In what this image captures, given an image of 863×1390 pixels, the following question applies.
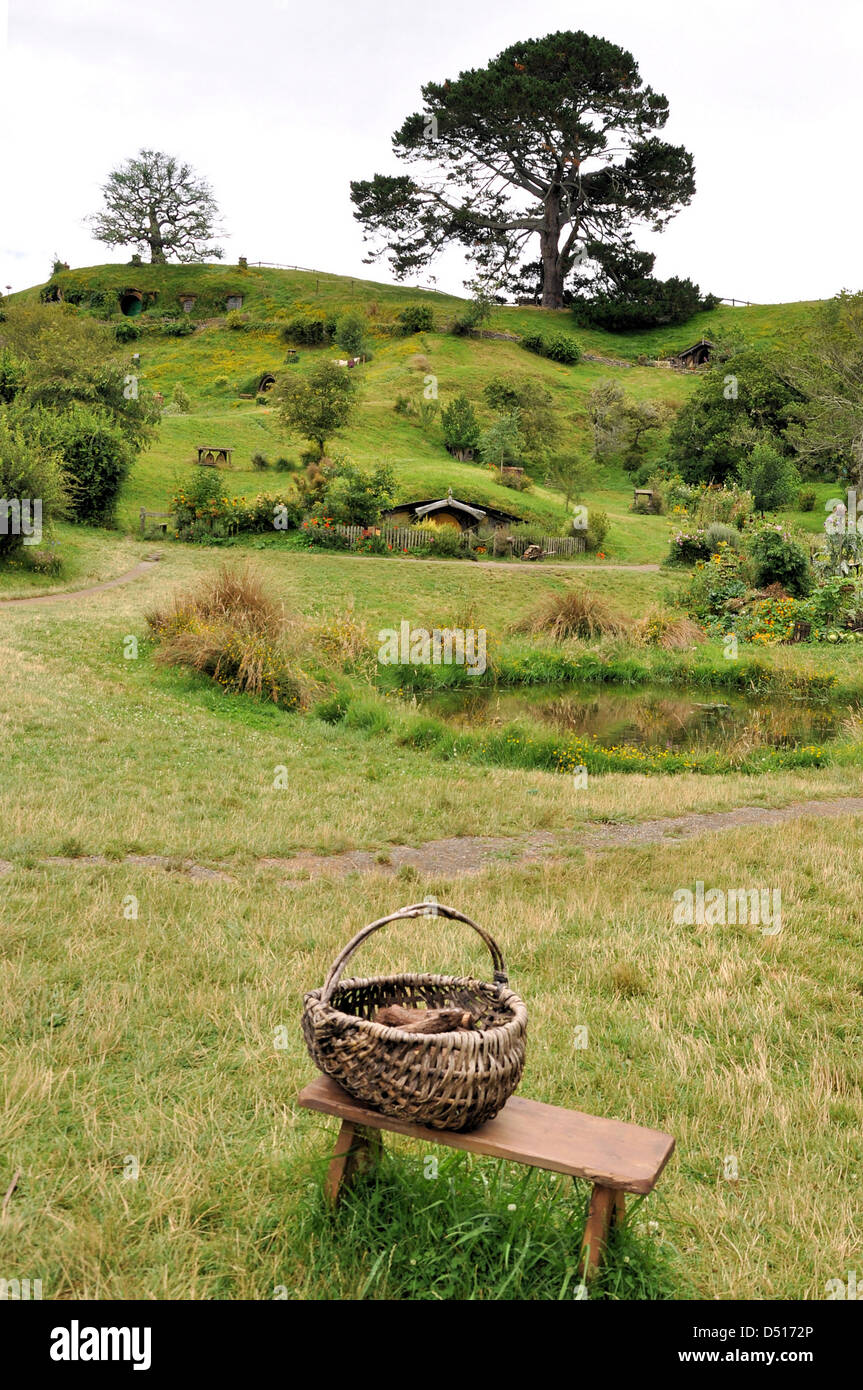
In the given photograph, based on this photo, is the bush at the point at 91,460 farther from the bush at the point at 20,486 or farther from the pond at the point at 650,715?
the pond at the point at 650,715

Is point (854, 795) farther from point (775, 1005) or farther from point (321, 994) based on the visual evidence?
point (321, 994)

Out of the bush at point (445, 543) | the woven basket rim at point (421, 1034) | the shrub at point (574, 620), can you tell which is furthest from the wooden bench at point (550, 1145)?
the bush at point (445, 543)

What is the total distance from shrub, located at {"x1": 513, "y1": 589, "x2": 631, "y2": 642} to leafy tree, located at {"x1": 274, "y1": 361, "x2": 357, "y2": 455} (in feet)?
71.4

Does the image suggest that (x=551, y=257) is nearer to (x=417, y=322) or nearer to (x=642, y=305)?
(x=642, y=305)

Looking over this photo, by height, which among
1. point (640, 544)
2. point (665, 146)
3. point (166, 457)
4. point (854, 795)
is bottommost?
point (854, 795)

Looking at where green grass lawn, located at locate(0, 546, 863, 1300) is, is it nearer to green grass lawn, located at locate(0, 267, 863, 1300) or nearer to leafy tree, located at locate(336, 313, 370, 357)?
green grass lawn, located at locate(0, 267, 863, 1300)

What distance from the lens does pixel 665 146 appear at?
77688 mm

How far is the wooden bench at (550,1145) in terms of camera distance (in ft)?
9.66

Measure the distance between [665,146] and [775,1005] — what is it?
87916 millimetres

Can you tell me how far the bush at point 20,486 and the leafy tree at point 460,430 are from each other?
1263 inches

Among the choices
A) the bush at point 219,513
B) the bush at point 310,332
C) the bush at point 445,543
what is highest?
the bush at point 310,332

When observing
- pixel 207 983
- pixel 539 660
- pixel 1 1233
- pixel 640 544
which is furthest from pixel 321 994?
pixel 640 544

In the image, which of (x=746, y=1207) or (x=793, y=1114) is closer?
(x=746, y=1207)

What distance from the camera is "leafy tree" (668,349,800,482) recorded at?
54.8 m
